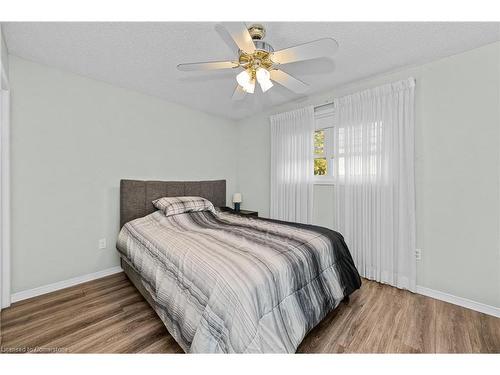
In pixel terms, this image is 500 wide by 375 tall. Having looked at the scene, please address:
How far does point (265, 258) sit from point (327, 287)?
677 millimetres

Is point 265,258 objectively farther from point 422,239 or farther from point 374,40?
point 374,40

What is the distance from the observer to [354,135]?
2822 mm

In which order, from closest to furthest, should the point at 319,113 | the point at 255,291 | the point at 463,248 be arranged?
the point at 255,291
the point at 463,248
the point at 319,113

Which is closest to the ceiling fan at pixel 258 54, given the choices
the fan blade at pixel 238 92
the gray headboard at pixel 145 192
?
the fan blade at pixel 238 92

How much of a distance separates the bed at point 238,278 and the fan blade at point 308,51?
140 centimetres

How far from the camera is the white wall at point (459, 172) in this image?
2.02 meters

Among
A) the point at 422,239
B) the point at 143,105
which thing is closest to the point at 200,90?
the point at 143,105

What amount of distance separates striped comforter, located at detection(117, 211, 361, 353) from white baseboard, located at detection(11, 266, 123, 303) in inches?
26.8

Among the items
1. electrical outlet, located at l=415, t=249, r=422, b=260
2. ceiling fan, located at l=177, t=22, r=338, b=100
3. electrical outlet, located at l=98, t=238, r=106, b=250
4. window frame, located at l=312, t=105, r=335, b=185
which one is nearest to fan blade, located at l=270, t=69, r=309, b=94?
ceiling fan, located at l=177, t=22, r=338, b=100

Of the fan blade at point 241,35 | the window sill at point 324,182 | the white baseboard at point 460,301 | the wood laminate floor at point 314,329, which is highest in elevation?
the fan blade at point 241,35

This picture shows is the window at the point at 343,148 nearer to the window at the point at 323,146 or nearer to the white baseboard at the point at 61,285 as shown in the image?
the window at the point at 323,146

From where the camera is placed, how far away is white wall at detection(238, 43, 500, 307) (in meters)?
2.02

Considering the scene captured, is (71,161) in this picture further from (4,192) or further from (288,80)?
(288,80)
